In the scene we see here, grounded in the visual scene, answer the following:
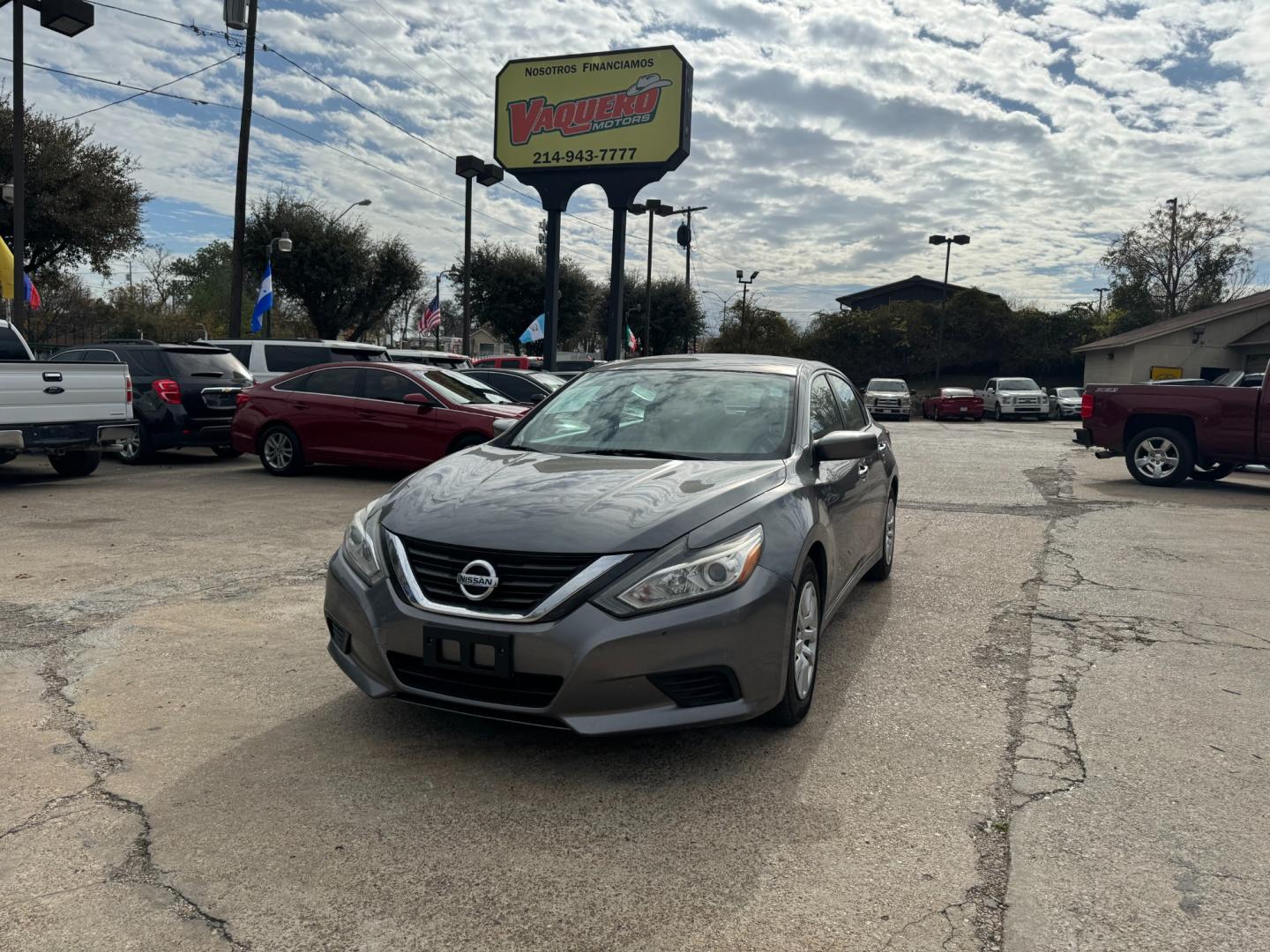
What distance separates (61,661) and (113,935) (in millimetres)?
2575

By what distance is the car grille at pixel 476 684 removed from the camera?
3.22 meters

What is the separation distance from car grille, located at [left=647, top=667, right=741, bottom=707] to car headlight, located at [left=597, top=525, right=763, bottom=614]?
9.7 inches

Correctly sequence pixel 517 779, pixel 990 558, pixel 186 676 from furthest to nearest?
pixel 990 558 → pixel 186 676 → pixel 517 779

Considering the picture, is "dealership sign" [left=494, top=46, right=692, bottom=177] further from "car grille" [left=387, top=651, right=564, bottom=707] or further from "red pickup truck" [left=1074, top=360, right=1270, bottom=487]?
"car grille" [left=387, top=651, right=564, bottom=707]

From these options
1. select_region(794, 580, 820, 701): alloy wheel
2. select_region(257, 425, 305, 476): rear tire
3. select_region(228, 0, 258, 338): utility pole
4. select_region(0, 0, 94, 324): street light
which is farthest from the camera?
select_region(228, 0, 258, 338): utility pole

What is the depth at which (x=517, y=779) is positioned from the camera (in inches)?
131

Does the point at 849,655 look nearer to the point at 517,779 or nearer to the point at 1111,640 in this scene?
the point at 1111,640

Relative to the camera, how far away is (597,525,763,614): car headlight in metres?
3.21

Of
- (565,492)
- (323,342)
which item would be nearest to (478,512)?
(565,492)

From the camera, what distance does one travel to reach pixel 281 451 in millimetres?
11742

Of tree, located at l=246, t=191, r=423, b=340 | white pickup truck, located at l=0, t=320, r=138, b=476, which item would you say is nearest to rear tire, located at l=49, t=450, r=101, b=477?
white pickup truck, located at l=0, t=320, r=138, b=476

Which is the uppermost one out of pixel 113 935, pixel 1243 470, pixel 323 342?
pixel 323 342

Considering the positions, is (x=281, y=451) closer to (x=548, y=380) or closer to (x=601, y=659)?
(x=548, y=380)

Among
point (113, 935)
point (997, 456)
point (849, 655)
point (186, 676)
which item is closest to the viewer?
point (113, 935)
